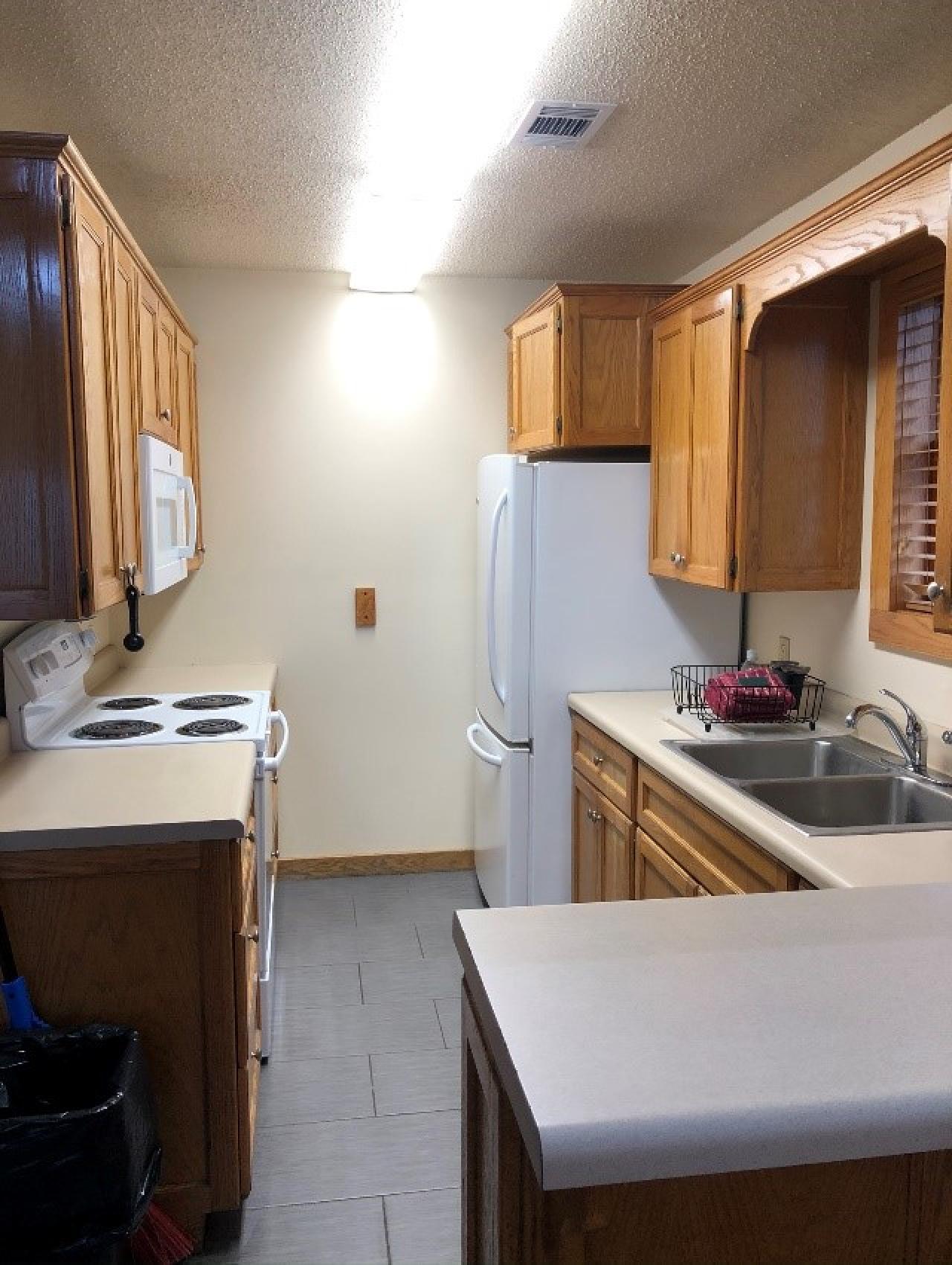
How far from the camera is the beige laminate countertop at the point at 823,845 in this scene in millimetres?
1646

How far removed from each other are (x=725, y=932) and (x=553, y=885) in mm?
2197

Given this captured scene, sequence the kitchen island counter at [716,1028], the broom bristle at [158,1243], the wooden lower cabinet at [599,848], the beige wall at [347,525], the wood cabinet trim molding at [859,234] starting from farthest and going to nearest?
the beige wall at [347,525], the wooden lower cabinet at [599,848], the broom bristle at [158,1243], the wood cabinet trim molding at [859,234], the kitchen island counter at [716,1028]

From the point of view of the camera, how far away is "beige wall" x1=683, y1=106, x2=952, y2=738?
2.43m

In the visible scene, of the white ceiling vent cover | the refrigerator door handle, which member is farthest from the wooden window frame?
the refrigerator door handle

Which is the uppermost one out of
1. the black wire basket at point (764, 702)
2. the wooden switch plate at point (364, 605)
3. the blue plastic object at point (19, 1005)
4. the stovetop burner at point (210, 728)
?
the wooden switch plate at point (364, 605)

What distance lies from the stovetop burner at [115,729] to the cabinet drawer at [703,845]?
1.32 metres

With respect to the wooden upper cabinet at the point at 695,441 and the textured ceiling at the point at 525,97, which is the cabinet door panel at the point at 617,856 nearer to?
the wooden upper cabinet at the point at 695,441

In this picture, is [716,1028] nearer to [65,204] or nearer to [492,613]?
[65,204]

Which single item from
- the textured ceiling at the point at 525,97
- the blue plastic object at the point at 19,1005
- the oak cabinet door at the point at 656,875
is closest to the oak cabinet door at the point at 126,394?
the textured ceiling at the point at 525,97

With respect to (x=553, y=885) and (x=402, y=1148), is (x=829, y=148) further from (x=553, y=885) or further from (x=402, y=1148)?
(x=402, y=1148)

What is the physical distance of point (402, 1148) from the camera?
7.69 ft

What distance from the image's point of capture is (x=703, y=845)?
7.38ft

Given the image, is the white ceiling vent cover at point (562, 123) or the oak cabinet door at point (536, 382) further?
the oak cabinet door at point (536, 382)

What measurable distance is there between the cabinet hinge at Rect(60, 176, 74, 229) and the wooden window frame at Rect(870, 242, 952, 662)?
186 centimetres
